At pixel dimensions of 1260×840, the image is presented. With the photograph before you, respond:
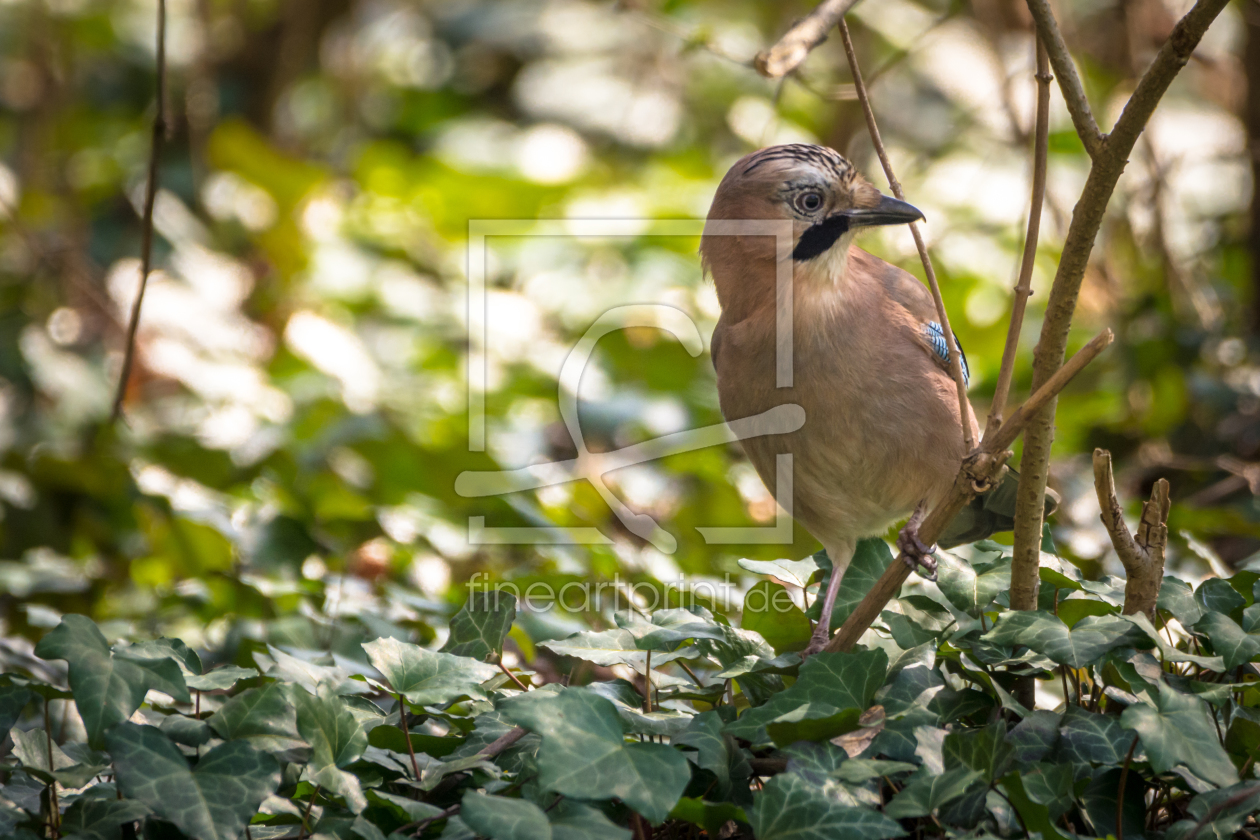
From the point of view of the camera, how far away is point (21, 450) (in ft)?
16.1

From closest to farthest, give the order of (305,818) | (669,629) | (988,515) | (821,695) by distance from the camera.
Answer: (305,818)
(821,695)
(669,629)
(988,515)

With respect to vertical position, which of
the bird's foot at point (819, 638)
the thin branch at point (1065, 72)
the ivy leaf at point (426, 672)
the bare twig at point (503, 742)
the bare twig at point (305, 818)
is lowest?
the bare twig at point (305, 818)

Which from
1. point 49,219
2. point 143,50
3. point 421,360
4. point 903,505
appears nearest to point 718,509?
point 903,505

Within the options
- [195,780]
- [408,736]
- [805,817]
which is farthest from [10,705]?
[805,817]

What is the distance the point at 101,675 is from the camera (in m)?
1.60

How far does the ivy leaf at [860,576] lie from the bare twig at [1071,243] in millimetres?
328

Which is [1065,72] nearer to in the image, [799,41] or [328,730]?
[799,41]

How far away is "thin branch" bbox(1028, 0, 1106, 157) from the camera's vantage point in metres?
1.79

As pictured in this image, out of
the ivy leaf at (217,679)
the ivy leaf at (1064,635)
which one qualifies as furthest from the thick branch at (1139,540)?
the ivy leaf at (217,679)

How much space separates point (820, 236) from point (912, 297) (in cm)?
38

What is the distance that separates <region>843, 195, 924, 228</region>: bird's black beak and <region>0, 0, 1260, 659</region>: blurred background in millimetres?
326

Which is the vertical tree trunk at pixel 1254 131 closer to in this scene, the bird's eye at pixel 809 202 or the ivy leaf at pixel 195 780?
the bird's eye at pixel 809 202

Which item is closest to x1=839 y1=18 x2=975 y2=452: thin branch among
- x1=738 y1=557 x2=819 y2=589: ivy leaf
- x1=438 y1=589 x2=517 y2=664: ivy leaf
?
x1=738 y1=557 x2=819 y2=589: ivy leaf

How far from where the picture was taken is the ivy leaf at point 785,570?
2207 millimetres
